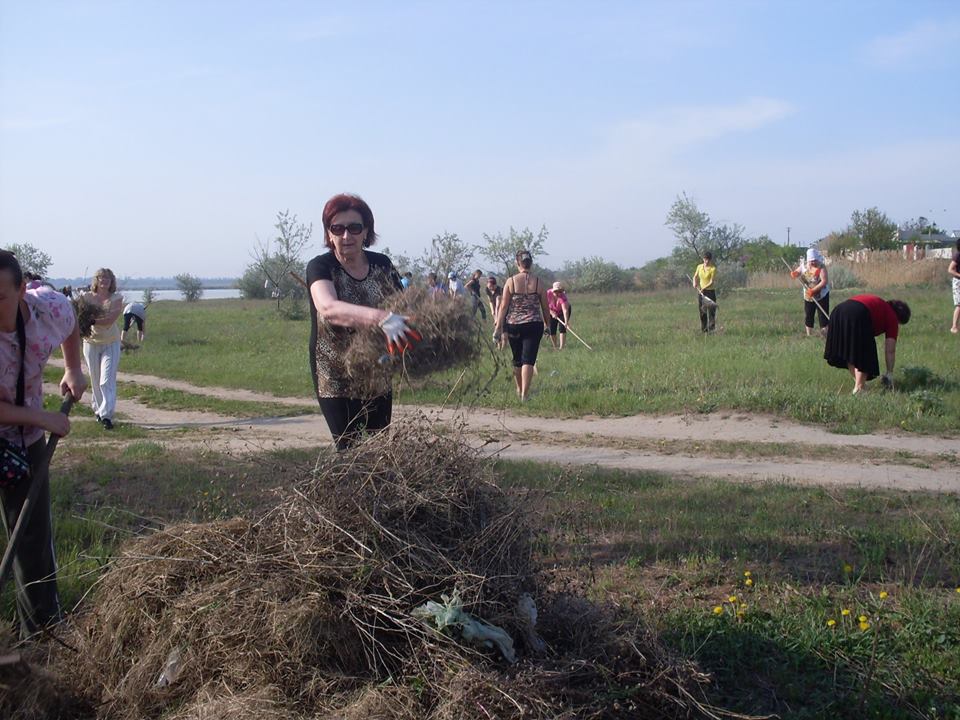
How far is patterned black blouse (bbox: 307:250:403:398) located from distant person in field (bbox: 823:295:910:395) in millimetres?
7939

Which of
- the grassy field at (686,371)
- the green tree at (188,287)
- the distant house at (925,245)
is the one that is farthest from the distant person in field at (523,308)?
the green tree at (188,287)

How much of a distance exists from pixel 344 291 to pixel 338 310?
0.42m

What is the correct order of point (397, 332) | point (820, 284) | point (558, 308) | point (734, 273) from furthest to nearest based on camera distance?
point (734, 273)
point (558, 308)
point (820, 284)
point (397, 332)

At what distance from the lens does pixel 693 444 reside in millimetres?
9250

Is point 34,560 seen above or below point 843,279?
below

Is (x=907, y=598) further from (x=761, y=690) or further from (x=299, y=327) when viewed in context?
(x=299, y=327)

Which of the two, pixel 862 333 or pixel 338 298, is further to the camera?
pixel 862 333

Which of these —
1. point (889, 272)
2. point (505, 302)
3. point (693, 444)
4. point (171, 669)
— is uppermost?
point (889, 272)

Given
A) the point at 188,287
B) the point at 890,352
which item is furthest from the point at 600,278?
the point at 890,352

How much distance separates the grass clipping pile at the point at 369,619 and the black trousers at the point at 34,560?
65 centimetres

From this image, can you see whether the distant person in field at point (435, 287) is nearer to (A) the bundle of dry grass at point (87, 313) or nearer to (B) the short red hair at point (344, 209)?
(B) the short red hair at point (344, 209)

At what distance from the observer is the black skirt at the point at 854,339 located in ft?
34.6

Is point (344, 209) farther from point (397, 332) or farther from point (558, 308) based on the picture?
point (558, 308)

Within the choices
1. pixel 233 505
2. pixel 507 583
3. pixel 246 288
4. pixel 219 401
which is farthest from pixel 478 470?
pixel 246 288
